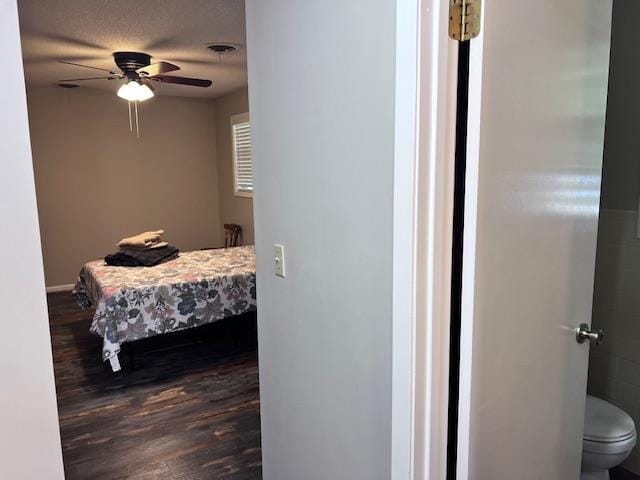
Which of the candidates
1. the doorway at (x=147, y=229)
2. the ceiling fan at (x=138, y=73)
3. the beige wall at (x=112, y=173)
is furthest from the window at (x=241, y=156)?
the ceiling fan at (x=138, y=73)

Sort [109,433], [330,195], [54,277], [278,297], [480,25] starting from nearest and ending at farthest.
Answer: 1. [480,25]
2. [330,195]
3. [278,297]
4. [109,433]
5. [54,277]

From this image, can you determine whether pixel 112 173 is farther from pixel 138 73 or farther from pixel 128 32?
pixel 128 32

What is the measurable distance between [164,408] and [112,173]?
3.78 meters

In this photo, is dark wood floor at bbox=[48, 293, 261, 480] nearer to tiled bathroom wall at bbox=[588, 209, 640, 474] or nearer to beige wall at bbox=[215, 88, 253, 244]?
tiled bathroom wall at bbox=[588, 209, 640, 474]

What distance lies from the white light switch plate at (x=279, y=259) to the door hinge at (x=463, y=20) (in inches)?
33.2

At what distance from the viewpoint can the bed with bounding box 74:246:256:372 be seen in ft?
10.4

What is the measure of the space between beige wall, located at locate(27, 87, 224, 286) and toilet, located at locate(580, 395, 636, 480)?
540 cm

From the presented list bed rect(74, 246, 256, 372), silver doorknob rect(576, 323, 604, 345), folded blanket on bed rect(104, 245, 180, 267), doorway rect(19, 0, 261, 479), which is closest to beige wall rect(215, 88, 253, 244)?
doorway rect(19, 0, 261, 479)

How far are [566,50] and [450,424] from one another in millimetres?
975

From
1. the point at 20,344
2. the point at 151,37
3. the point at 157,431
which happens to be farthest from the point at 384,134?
the point at 151,37

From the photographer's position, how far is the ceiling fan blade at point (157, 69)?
3375mm

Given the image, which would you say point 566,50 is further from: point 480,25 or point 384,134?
point 384,134

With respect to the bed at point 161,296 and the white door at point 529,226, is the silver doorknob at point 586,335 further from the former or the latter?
the bed at point 161,296

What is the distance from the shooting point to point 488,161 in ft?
3.36
